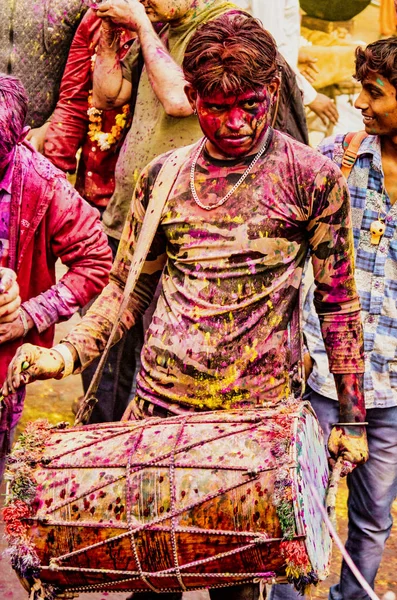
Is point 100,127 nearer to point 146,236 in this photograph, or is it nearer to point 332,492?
point 146,236

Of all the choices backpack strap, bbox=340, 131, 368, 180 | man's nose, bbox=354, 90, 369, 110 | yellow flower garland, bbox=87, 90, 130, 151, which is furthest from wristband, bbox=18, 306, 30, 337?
yellow flower garland, bbox=87, 90, 130, 151

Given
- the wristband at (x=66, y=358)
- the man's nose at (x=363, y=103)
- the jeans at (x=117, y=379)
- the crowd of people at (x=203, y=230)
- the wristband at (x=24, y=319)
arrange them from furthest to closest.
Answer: the jeans at (x=117, y=379) < the man's nose at (x=363, y=103) < the wristband at (x=24, y=319) < the wristband at (x=66, y=358) < the crowd of people at (x=203, y=230)

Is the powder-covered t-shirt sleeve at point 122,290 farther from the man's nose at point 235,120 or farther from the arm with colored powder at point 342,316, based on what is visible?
the arm with colored powder at point 342,316

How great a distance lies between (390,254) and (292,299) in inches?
34.9

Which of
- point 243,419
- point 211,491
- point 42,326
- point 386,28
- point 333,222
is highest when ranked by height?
point 386,28

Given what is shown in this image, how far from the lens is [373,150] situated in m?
4.22

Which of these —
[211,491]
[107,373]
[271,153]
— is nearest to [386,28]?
[107,373]

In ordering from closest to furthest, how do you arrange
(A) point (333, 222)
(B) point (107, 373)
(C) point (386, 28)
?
1. (A) point (333, 222)
2. (B) point (107, 373)
3. (C) point (386, 28)

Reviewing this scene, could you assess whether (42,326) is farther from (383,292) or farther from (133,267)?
(383,292)

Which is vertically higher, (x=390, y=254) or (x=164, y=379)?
(x=390, y=254)

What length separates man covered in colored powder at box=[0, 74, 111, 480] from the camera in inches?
154

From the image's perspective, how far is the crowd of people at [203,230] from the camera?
3348mm

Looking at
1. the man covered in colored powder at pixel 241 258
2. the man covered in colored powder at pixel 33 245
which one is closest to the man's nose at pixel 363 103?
the man covered in colored powder at pixel 241 258

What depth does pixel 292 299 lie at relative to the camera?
11.3 ft
